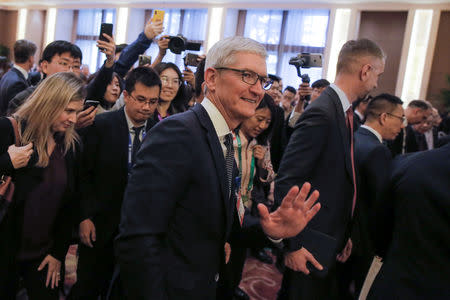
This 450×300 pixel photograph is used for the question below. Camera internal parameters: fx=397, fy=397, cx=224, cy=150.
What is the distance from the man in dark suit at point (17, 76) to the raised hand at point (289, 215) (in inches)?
109

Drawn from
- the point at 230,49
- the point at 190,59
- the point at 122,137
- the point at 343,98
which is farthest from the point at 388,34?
the point at 230,49

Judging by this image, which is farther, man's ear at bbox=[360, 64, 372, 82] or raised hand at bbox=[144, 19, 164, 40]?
raised hand at bbox=[144, 19, 164, 40]

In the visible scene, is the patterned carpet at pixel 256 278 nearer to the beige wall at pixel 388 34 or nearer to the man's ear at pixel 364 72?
the man's ear at pixel 364 72

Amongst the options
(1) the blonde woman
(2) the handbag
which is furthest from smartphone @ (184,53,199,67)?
(2) the handbag

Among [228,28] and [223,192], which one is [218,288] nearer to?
[223,192]

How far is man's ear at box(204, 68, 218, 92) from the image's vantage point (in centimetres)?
125

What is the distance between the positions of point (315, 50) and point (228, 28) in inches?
89.0

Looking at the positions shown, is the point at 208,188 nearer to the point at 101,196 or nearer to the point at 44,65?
the point at 101,196

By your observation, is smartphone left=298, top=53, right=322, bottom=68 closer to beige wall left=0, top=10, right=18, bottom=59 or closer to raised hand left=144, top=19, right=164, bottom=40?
raised hand left=144, top=19, right=164, bottom=40

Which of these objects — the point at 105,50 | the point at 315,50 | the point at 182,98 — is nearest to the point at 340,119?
the point at 182,98

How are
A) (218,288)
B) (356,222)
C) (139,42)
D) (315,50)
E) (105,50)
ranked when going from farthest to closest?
(315,50) → (139,42) → (105,50) → (356,222) → (218,288)

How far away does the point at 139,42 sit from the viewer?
283cm

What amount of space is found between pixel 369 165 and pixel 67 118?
1.61 m

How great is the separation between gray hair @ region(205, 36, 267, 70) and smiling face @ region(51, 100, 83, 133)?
2.82 feet
